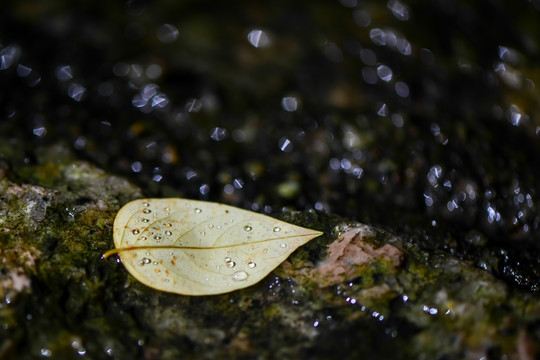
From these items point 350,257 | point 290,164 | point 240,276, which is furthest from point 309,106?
point 240,276

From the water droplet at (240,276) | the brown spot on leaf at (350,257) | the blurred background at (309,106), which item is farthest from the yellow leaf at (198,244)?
the blurred background at (309,106)

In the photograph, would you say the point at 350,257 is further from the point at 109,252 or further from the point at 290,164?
the point at 290,164

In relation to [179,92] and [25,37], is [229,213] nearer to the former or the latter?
[179,92]

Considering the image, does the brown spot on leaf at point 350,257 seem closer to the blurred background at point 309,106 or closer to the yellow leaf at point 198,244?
the yellow leaf at point 198,244

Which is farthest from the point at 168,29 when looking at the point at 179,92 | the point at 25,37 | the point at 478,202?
the point at 478,202

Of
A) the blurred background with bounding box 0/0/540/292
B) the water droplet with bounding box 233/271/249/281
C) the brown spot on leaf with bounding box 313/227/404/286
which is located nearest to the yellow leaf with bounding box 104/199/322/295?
the water droplet with bounding box 233/271/249/281

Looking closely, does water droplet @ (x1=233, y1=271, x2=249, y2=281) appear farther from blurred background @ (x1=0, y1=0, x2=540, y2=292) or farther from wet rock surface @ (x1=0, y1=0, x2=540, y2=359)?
blurred background @ (x1=0, y1=0, x2=540, y2=292)
